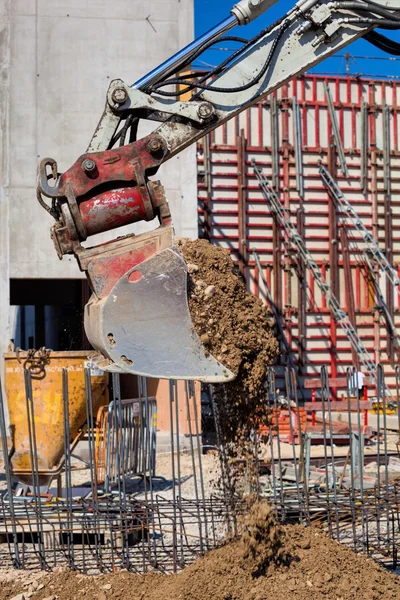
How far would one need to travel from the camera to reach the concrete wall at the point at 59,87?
1266cm

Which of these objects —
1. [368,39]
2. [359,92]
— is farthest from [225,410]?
[359,92]

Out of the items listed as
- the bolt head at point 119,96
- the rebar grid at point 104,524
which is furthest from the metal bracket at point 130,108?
the rebar grid at point 104,524

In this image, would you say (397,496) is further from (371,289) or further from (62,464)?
(371,289)

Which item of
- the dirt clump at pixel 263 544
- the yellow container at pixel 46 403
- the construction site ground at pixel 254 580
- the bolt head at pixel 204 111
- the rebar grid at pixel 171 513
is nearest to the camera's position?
the bolt head at pixel 204 111

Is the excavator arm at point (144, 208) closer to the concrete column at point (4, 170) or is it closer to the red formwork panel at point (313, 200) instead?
the concrete column at point (4, 170)

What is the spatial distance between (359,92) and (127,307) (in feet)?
44.3

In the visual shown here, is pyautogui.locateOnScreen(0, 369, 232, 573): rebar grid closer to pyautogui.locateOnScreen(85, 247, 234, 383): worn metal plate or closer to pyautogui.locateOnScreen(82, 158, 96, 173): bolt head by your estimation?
pyautogui.locateOnScreen(85, 247, 234, 383): worn metal plate

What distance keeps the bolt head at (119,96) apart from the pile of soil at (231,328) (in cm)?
110

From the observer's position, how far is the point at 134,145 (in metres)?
4.45

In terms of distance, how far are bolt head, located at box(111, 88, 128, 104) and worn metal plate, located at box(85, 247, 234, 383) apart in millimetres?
886

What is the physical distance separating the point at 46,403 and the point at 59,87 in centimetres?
615

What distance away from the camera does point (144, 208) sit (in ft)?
14.4

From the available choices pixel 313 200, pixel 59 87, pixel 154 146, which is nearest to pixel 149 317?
pixel 154 146

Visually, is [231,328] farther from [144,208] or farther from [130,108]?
[130,108]
